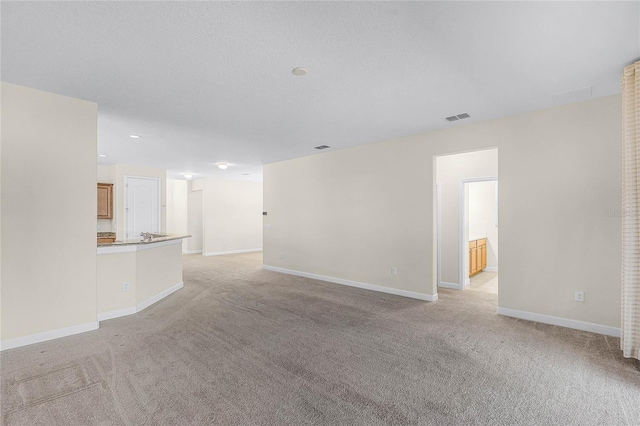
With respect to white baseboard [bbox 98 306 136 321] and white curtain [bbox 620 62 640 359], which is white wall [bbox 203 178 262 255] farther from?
white curtain [bbox 620 62 640 359]

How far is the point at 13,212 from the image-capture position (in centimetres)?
302

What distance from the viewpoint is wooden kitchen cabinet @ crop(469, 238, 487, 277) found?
20.2ft

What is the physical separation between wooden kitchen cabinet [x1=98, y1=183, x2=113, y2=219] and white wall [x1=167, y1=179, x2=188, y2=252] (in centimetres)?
349

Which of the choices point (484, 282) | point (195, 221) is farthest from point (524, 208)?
point (195, 221)

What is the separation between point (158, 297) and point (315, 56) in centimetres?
434

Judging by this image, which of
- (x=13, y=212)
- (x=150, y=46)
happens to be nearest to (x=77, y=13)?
(x=150, y=46)

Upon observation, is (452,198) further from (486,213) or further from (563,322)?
(563,322)

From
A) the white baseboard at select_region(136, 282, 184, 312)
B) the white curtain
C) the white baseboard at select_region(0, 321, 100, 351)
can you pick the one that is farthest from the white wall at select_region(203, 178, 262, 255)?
the white curtain

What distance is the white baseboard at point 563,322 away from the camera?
3.27 metres

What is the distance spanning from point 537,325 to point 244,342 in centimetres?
349

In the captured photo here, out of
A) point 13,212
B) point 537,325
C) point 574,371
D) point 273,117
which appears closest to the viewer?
point 574,371

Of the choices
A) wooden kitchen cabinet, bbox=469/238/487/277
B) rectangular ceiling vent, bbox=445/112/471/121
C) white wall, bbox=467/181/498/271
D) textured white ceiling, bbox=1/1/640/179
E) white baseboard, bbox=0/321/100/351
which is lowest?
white baseboard, bbox=0/321/100/351

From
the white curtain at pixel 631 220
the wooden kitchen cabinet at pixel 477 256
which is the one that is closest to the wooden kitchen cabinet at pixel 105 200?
the wooden kitchen cabinet at pixel 477 256

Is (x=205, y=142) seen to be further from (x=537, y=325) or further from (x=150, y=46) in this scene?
(x=537, y=325)
